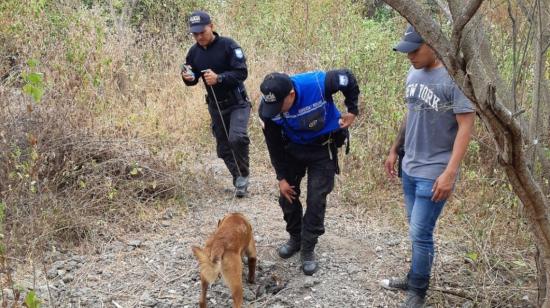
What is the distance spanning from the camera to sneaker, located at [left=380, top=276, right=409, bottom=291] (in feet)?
12.7

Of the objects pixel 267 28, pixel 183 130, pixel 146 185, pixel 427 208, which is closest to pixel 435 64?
pixel 427 208

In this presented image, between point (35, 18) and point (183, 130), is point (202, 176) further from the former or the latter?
point (35, 18)

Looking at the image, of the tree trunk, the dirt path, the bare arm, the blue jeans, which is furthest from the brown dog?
the tree trunk

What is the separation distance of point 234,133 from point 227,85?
0.49 metres

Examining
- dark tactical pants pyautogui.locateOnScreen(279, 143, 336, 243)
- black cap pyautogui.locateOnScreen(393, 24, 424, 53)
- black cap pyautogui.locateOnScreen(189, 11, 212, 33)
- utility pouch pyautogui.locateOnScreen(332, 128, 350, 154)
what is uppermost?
black cap pyautogui.locateOnScreen(189, 11, 212, 33)

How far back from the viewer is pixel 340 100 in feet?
22.4

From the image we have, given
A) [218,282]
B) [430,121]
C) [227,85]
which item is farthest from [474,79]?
[227,85]

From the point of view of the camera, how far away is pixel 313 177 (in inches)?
155

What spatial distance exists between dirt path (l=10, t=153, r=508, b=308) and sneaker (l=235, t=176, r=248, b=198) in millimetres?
367

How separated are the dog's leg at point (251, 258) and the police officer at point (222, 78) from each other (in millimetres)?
1617

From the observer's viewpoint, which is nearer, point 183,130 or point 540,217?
Result: point 540,217

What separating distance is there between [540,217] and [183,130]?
17.2 feet

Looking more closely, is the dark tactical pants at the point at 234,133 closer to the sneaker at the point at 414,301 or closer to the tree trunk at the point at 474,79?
the sneaker at the point at 414,301

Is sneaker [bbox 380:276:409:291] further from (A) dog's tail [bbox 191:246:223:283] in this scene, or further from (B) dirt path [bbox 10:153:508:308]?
(A) dog's tail [bbox 191:246:223:283]
